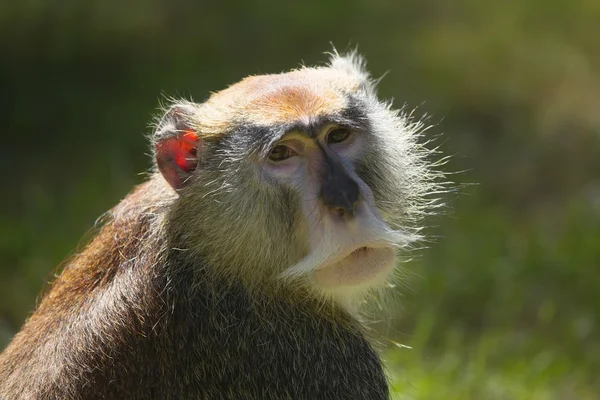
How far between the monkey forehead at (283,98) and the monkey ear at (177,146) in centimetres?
14

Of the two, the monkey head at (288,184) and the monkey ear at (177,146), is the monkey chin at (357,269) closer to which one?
the monkey head at (288,184)

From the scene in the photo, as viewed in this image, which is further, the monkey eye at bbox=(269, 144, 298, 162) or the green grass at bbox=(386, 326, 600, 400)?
the green grass at bbox=(386, 326, 600, 400)

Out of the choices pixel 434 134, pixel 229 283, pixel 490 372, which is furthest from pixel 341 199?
pixel 434 134

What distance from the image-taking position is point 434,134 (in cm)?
817

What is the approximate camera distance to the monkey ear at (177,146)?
382cm

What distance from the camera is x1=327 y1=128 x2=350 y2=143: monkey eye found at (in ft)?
12.2

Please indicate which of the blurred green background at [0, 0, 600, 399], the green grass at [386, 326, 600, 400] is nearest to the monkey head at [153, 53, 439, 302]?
the blurred green background at [0, 0, 600, 399]

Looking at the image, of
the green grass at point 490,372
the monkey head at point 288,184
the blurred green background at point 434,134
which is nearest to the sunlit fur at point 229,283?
the monkey head at point 288,184

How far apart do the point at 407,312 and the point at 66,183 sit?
3.36m

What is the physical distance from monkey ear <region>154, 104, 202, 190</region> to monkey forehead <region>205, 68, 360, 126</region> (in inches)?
5.3

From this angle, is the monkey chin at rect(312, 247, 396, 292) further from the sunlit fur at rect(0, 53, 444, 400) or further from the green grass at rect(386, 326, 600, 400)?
the green grass at rect(386, 326, 600, 400)

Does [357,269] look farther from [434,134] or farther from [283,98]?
[434,134]

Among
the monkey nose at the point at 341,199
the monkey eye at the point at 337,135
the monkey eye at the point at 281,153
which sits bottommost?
the monkey nose at the point at 341,199

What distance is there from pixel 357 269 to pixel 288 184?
434 millimetres
